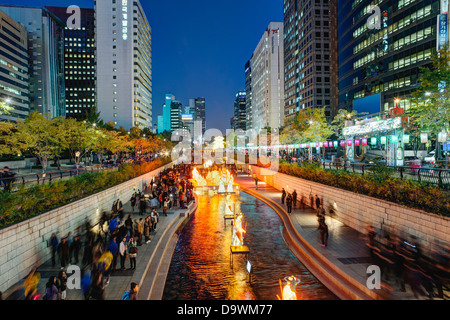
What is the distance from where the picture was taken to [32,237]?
10086 millimetres

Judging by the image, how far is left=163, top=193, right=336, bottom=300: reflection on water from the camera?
9844mm

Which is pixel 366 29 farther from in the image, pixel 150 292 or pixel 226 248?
pixel 150 292

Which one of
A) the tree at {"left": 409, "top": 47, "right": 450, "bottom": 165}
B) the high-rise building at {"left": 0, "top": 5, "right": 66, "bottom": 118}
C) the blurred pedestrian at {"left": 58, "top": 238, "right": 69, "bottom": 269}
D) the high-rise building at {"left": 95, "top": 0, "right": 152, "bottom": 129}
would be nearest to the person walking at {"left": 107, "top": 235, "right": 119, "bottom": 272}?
the blurred pedestrian at {"left": 58, "top": 238, "right": 69, "bottom": 269}

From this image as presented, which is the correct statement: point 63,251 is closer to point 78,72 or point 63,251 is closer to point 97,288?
point 97,288

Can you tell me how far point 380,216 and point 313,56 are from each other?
3295 inches

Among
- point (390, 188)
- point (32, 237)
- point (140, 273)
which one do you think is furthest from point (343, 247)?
point (32, 237)

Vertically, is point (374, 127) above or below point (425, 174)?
above

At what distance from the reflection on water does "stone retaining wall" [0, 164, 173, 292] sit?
16.2ft

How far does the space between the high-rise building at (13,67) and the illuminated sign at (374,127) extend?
305 feet

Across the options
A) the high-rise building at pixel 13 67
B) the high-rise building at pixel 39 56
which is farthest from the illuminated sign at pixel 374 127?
the high-rise building at pixel 39 56

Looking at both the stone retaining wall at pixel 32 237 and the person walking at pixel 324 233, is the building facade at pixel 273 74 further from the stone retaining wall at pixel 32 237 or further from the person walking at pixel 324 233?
the stone retaining wall at pixel 32 237
